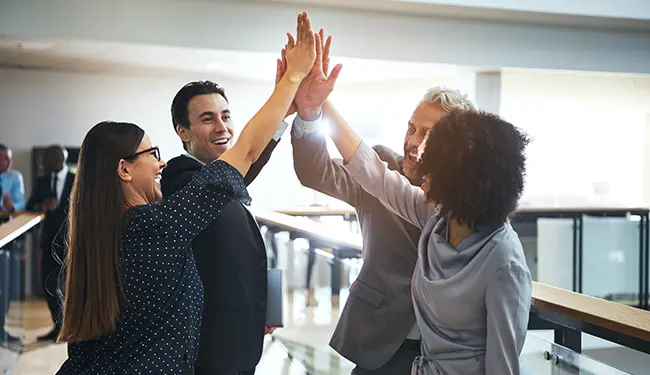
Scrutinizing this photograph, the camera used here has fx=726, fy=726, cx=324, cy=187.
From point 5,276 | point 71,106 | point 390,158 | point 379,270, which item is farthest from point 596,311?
point 71,106

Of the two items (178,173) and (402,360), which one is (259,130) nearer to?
(178,173)

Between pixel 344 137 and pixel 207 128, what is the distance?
19.3 inches

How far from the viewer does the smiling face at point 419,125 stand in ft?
5.78

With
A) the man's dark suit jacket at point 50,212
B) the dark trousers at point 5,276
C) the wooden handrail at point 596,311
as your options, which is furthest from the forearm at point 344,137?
the man's dark suit jacket at point 50,212

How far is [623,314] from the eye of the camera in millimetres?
1583

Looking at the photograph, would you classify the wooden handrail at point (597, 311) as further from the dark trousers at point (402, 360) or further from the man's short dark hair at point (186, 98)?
the man's short dark hair at point (186, 98)

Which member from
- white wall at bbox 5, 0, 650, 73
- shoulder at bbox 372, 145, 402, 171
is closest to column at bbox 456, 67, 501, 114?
white wall at bbox 5, 0, 650, 73

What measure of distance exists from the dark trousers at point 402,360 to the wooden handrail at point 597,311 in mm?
320

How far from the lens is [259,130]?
158 centimetres

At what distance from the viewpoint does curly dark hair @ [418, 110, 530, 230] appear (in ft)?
4.51

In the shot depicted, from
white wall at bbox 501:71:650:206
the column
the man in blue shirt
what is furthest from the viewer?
white wall at bbox 501:71:650:206

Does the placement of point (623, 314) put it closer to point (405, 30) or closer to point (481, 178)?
point (481, 178)

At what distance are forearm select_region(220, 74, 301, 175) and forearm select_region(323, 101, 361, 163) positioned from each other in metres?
0.15

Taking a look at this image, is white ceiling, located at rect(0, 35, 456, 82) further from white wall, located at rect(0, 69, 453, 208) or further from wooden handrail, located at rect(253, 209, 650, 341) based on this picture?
wooden handrail, located at rect(253, 209, 650, 341)
